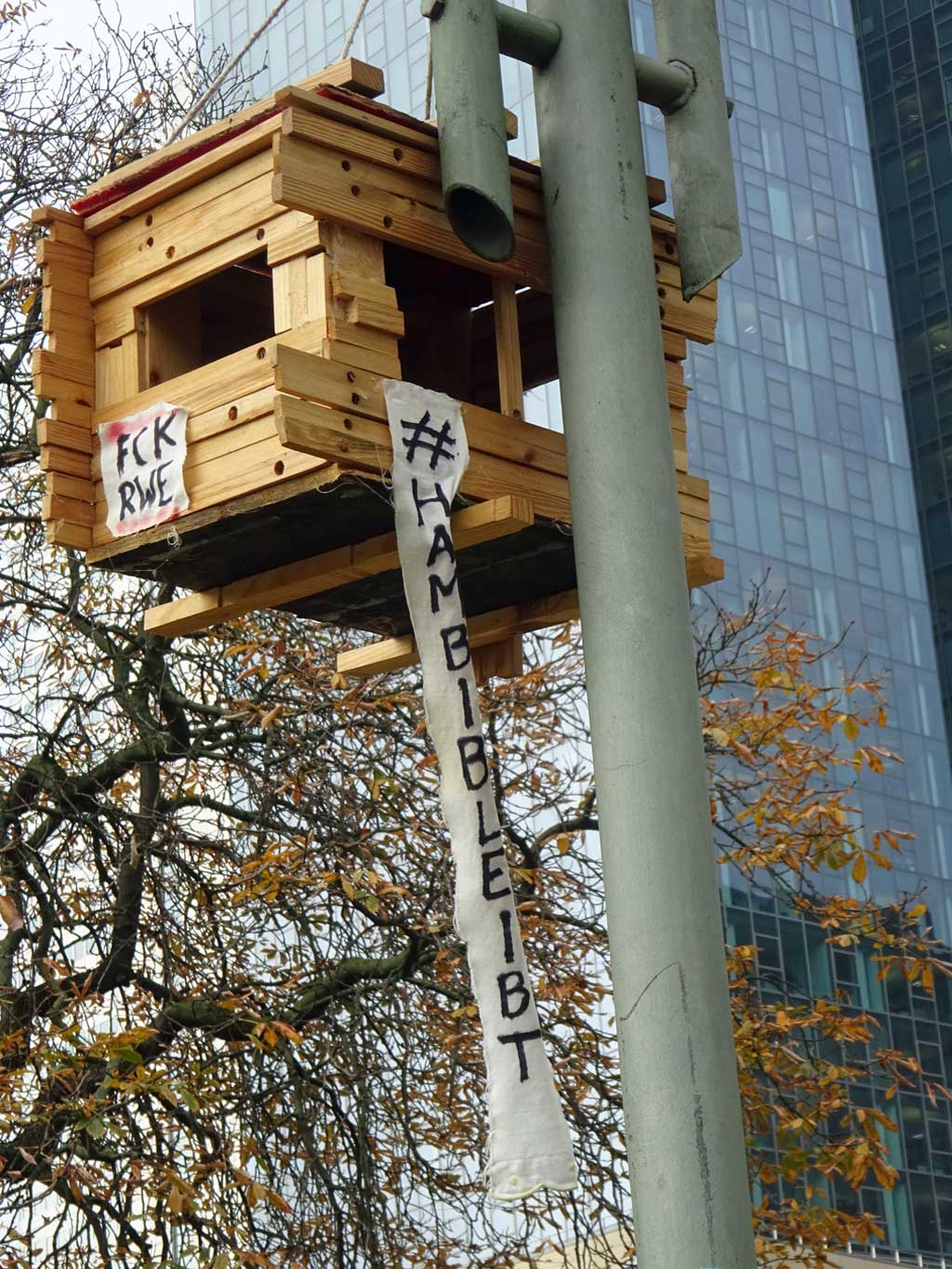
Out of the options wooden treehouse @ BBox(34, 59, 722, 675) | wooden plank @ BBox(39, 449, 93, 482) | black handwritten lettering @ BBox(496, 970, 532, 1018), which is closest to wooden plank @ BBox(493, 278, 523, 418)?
wooden treehouse @ BBox(34, 59, 722, 675)

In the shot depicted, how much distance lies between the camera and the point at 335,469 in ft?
10.8

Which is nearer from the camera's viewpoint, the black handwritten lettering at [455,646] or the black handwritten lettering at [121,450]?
the black handwritten lettering at [455,646]

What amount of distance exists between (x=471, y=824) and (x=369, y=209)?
46.0 inches

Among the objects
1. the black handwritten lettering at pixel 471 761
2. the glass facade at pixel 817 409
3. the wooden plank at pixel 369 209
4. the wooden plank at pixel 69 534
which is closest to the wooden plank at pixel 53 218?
the wooden plank at pixel 69 534

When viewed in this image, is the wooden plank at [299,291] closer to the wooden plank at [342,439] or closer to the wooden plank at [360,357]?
the wooden plank at [360,357]

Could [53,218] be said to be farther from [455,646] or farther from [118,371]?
[455,646]

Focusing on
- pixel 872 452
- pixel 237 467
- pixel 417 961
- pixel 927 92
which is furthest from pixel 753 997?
pixel 927 92

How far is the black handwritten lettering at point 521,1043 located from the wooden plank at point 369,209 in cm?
130

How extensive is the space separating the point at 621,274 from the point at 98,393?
1.50m

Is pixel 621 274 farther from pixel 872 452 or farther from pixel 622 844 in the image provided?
pixel 872 452

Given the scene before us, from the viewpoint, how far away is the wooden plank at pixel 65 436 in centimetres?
396

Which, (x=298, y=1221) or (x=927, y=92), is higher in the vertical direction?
(x=927, y=92)

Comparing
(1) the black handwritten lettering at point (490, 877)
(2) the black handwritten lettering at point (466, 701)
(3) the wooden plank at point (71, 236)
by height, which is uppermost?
(3) the wooden plank at point (71, 236)

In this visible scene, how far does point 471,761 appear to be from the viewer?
3.02m
